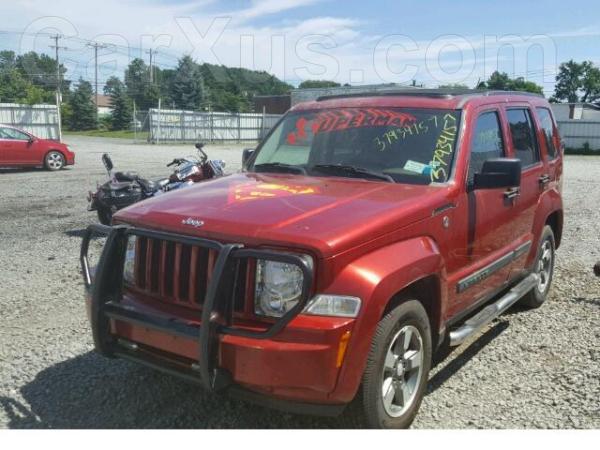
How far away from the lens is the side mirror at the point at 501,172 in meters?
3.90

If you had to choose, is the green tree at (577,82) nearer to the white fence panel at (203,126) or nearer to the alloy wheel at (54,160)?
the white fence panel at (203,126)

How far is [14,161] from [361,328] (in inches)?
692

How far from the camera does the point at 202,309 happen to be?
120 inches

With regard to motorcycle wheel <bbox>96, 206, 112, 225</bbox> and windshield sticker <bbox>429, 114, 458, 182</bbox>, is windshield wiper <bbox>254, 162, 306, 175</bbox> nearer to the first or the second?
windshield sticker <bbox>429, 114, 458, 182</bbox>

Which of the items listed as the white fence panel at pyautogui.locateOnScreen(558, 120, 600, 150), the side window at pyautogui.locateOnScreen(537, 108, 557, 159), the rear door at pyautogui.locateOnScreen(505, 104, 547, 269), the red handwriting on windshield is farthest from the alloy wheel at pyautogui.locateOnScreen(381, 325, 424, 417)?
the white fence panel at pyautogui.locateOnScreen(558, 120, 600, 150)

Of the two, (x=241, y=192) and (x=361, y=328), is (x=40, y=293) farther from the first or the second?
(x=361, y=328)

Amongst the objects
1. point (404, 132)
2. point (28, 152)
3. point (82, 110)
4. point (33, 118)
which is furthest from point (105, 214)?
point (82, 110)

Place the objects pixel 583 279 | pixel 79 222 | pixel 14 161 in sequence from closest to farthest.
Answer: pixel 583 279
pixel 79 222
pixel 14 161

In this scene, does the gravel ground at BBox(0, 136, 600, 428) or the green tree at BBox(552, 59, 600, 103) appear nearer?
the gravel ground at BBox(0, 136, 600, 428)

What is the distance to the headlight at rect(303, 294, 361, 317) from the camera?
2.89 metres

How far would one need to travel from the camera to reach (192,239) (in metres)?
3.15

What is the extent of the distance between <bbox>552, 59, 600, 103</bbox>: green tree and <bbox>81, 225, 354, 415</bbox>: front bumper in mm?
94399

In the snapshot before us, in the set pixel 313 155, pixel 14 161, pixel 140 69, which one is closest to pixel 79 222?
pixel 313 155

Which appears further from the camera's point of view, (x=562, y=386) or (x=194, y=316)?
(x=562, y=386)
